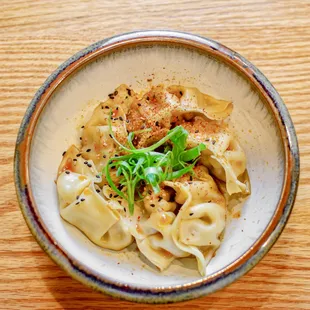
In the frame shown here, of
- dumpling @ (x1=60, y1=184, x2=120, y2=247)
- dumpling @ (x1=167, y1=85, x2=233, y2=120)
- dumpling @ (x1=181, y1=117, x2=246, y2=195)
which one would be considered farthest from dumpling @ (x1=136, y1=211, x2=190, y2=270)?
dumpling @ (x1=167, y1=85, x2=233, y2=120)

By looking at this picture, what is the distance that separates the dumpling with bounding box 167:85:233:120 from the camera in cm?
200

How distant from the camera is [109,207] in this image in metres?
1.83

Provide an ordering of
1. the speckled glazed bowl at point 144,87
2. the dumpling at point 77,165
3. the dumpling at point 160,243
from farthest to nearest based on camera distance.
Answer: the dumpling at point 77,165
the dumpling at point 160,243
the speckled glazed bowl at point 144,87

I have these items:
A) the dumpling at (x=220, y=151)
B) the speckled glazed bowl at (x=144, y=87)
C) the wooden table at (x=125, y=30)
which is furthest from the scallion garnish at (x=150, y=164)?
the wooden table at (x=125, y=30)

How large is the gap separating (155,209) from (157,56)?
→ 2.15ft

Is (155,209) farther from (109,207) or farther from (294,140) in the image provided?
(294,140)

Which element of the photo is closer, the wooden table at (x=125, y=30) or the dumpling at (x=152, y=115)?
the wooden table at (x=125, y=30)

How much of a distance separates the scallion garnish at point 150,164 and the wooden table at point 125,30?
A: 43cm

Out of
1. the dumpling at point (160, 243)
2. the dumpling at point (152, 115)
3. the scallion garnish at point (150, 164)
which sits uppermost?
the dumpling at point (152, 115)

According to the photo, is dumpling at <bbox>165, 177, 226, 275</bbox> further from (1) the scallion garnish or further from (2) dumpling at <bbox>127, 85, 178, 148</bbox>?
(2) dumpling at <bbox>127, 85, 178, 148</bbox>

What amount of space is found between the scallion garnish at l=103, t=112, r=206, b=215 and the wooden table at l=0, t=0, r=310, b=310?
428 millimetres

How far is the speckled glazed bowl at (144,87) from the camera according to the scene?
61.4 inches

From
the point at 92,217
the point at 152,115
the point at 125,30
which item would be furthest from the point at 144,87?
the point at 92,217

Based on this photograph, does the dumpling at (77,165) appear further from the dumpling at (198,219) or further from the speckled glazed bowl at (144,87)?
the dumpling at (198,219)
